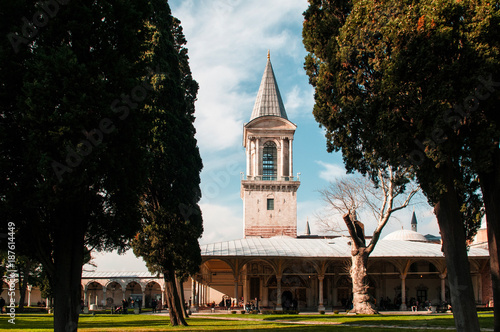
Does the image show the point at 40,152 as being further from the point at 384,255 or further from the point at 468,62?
the point at 384,255

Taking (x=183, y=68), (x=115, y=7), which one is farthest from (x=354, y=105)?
(x=183, y=68)

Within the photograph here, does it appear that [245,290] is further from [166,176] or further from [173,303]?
[166,176]

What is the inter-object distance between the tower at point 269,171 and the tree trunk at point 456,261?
34184mm

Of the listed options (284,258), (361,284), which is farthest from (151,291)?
(361,284)

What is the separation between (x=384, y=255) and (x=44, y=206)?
85.6 feet

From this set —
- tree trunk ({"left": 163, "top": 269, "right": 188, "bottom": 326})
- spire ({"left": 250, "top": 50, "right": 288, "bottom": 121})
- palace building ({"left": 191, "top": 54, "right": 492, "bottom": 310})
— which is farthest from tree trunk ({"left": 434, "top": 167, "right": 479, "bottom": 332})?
spire ({"left": 250, "top": 50, "right": 288, "bottom": 121})

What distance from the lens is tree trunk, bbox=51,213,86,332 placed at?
10.3 metres

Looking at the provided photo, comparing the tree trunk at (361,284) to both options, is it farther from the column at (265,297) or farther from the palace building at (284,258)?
the column at (265,297)

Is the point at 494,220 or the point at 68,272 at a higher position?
the point at 494,220

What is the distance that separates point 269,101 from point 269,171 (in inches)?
258

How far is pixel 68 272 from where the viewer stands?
10539 millimetres

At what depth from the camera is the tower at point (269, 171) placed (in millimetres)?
44969

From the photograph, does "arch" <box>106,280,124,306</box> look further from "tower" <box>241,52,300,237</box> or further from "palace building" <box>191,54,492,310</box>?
"tower" <box>241,52,300,237</box>

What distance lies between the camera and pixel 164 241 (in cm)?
1800
